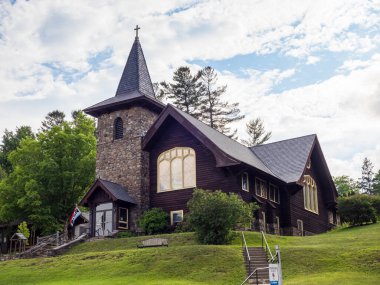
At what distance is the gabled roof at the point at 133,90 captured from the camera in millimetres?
41125

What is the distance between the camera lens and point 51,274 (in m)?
26.4

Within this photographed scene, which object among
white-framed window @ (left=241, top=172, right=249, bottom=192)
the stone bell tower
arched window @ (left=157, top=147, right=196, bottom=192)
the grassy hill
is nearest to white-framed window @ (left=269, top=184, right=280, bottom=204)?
white-framed window @ (left=241, top=172, right=249, bottom=192)

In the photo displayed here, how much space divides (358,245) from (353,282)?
7.11 m

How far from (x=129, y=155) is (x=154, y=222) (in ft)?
20.1

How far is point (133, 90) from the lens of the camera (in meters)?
43.1

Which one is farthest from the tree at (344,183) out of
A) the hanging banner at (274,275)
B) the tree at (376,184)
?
the hanging banner at (274,275)

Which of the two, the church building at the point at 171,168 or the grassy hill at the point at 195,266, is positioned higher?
the church building at the point at 171,168

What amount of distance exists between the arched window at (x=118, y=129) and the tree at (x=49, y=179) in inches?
286

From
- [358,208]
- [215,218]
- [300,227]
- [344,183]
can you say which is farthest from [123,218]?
[344,183]

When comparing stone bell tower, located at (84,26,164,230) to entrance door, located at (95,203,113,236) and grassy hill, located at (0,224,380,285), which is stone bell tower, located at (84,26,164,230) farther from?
grassy hill, located at (0,224,380,285)

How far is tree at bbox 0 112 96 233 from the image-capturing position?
154 ft

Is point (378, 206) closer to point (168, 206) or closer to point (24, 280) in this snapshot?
point (168, 206)

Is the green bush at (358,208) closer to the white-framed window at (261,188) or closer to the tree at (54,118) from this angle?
the white-framed window at (261,188)

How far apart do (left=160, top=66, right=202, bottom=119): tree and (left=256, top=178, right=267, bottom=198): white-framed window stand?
104ft
